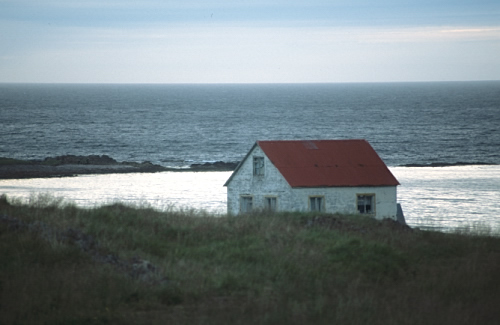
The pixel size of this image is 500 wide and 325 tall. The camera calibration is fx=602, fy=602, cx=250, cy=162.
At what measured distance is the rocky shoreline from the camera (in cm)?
6421

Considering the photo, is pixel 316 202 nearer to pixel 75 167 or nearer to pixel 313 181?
pixel 313 181

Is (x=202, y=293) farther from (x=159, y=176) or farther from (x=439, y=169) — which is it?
(x=439, y=169)

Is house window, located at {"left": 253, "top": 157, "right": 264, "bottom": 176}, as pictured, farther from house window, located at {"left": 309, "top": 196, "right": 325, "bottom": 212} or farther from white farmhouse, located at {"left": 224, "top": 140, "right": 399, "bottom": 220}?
house window, located at {"left": 309, "top": 196, "right": 325, "bottom": 212}

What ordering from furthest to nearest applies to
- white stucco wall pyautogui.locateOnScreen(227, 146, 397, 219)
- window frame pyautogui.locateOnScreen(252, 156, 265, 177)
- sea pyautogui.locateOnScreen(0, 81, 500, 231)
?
sea pyautogui.locateOnScreen(0, 81, 500, 231), window frame pyautogui.locateOnScreen(252, 156, 265, 177), white stucco wall pyautogui.locateOnScreen(227, 146, 397, 219)

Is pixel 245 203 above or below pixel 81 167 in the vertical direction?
above

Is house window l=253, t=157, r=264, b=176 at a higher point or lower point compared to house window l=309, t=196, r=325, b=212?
higher

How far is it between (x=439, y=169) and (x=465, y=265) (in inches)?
2299

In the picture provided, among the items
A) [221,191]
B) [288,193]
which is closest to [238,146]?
[221,191]

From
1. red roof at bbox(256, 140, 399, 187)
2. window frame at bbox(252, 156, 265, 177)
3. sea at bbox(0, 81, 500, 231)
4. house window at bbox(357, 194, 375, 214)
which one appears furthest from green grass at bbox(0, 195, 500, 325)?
window frame at bbox(252, 156, 265, 177)

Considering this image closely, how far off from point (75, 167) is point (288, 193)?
44578mm

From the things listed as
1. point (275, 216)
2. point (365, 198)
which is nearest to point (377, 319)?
point (275, 216)

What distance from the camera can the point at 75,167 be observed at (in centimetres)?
7000

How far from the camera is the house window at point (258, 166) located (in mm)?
32900

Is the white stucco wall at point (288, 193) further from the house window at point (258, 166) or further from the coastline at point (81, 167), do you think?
the coastline at point (81, 167)
